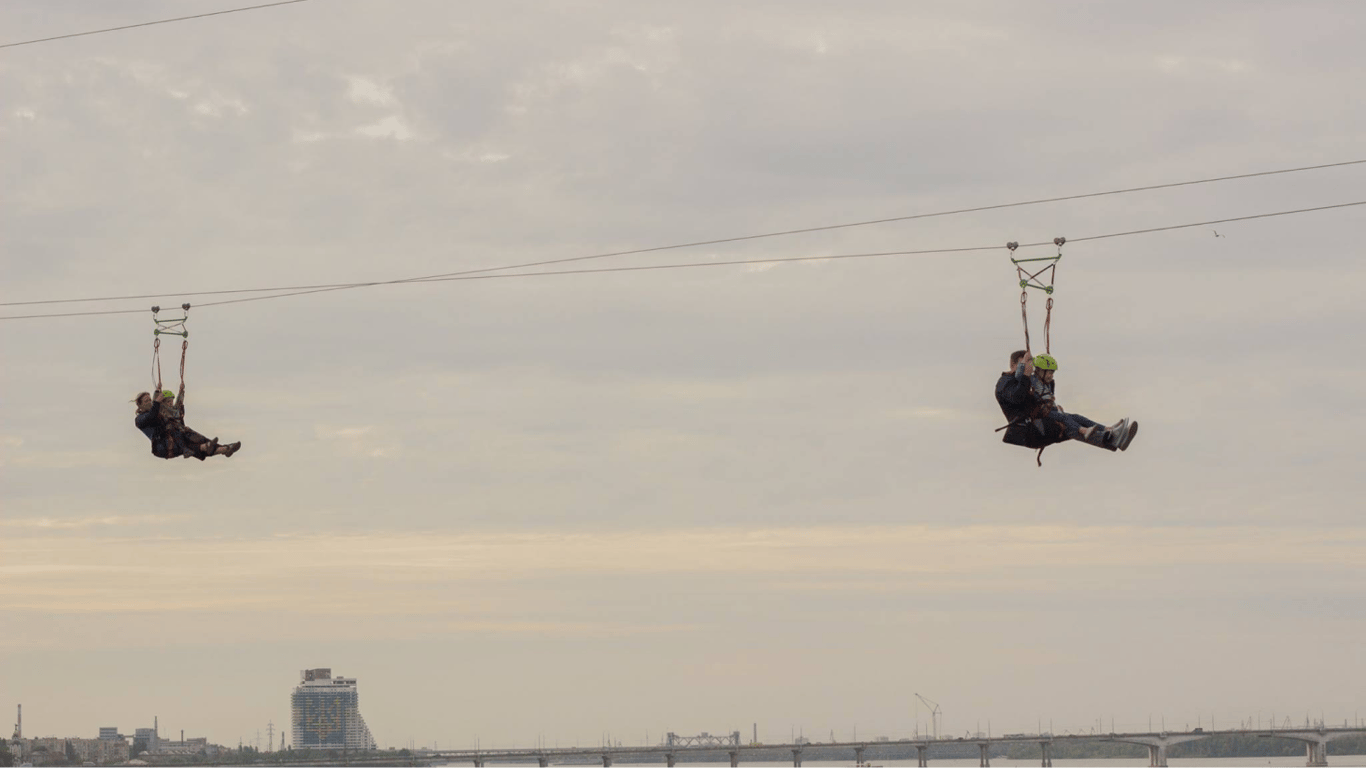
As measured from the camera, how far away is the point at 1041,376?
3188cm

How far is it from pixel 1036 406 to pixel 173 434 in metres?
18.5

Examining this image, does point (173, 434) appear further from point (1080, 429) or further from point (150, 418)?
point (1080, 429)

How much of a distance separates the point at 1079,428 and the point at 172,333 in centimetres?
1917

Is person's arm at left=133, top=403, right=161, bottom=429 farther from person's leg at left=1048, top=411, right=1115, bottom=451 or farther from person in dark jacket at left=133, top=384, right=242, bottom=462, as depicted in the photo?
person's leg at left=1048, top=411, right=1115, bottom=451

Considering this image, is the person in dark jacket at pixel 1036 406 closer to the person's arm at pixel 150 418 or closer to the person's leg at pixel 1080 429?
the person's leg at pixel 1080 429

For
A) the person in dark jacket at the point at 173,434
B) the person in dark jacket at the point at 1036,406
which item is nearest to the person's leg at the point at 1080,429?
the person in dark jacket at the point at 1036,406

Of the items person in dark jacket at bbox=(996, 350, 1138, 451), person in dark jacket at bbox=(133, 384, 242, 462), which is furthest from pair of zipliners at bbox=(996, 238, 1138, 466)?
person in dark jacket at bbox=(133, 384, 242, 462)

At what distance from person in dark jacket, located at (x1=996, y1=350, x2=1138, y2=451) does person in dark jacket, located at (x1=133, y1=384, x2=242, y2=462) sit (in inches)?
652

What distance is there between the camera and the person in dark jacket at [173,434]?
3738cm

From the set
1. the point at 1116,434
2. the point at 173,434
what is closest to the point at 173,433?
the point at 173,434

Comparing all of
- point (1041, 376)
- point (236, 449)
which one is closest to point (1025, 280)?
point (1041, 376)

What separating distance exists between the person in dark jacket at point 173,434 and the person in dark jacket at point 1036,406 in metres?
16.6

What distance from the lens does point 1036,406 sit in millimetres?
31906

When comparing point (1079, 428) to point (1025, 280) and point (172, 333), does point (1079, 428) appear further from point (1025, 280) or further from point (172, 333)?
point (172, 333)
